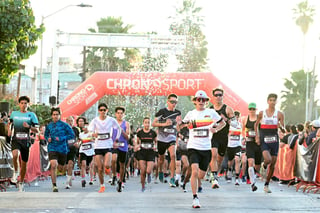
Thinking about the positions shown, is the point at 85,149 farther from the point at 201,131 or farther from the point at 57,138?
the point at 201,131

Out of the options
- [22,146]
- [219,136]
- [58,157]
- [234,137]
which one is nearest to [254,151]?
[219,136]

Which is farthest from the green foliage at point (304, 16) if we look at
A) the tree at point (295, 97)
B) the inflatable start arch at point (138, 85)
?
the inflatable start arch at point (138, 85)

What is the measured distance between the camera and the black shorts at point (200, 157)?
12.9 meters

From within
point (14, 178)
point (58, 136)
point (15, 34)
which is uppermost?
point (15, 34)

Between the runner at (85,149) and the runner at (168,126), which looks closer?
the runner at (168,126)

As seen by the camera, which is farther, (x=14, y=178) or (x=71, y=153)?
(x=71, y=153)

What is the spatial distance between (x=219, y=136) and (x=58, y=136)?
350 cm

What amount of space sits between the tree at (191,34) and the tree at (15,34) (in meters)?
53.2

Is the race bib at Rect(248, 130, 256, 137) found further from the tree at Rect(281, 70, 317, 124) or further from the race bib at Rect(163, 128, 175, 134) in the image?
the tree at Rect(281, 70, 317, 124)

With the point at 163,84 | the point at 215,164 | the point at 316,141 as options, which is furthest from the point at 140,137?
the point at 163,84

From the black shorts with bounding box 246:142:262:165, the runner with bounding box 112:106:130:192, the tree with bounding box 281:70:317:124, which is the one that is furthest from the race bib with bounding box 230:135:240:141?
the tree with bounding box 281:70:317:124

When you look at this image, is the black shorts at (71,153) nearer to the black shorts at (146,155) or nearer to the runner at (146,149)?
the runner at (146,149)

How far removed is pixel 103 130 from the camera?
16672mm

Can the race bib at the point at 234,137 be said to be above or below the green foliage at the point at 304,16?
below
